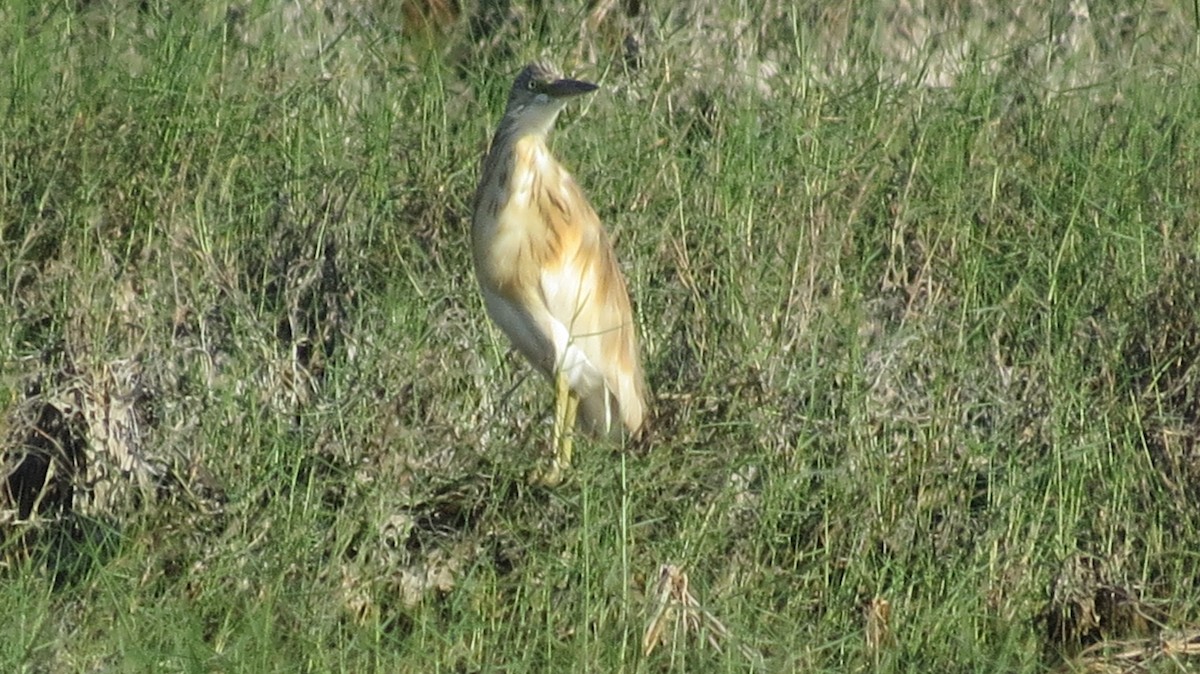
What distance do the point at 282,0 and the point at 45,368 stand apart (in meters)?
1.91

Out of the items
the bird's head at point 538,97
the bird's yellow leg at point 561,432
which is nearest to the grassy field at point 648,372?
the bird's yellow leg at point 561,432

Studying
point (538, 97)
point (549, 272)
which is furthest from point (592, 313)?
point (538, 97)

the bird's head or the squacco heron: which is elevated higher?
the bird's head

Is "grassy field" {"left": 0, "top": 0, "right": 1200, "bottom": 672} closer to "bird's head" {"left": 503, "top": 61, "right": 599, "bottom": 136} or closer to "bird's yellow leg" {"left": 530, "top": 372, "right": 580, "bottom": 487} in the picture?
"bird's yellow leg" {"left": 530, "top": 372, "right": 580, "bottom": 487}

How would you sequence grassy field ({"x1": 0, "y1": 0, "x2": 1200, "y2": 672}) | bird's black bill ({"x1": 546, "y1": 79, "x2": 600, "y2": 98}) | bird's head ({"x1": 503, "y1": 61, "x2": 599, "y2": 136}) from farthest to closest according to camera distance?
bird's head ({"x1": 503, "y1": 61, "x2": 599, "y2": 136}) < bird's black bill ({"x1": 546, "y1": 79, "x2": 600, "y2": 98}) < grassy field ({"x1": 0, "y1": 0, "x2": 1200, "y2": 672})

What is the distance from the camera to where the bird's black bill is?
4.59m

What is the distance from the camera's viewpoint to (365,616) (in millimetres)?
4207

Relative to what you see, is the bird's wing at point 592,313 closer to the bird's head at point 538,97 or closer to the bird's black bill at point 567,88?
the bird's head at point 538,97

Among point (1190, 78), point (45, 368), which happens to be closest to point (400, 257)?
point (45, 368)

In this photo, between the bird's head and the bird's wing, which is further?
the bird's wing

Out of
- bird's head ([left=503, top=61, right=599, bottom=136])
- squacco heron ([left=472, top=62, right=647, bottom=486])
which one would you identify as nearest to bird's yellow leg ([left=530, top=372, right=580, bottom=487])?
squacco heron ([left=472, top=62, right=647, bottom=486])

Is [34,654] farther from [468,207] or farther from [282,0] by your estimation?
[282,0]

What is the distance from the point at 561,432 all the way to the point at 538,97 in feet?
2.59

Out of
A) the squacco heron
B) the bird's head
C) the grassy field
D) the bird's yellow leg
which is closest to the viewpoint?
the grassy field
